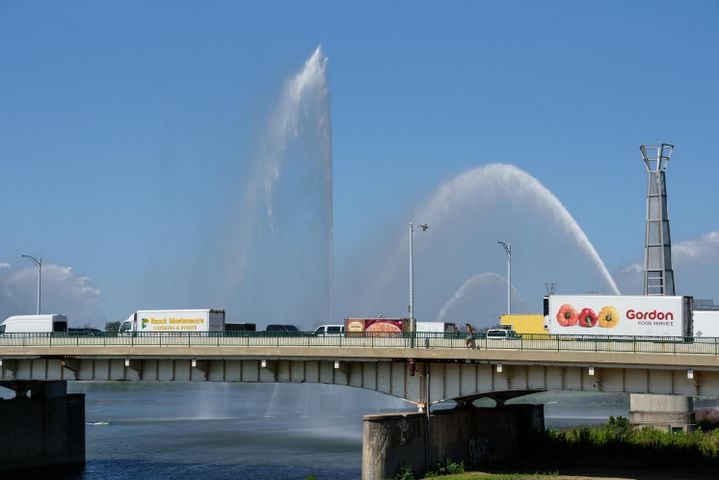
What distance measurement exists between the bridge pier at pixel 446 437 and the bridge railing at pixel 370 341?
150 inches

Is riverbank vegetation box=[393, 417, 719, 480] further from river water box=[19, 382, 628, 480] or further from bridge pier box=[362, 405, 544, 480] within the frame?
river water box=[19, 382, 628, 480]

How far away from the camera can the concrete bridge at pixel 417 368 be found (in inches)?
1855

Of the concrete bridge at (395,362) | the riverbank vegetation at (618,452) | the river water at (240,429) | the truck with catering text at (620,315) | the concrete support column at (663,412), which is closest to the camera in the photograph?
the concrete bridge at (395,362)

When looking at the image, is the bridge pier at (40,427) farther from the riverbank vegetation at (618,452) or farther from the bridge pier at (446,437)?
the riverbank vegetation at (618,452)

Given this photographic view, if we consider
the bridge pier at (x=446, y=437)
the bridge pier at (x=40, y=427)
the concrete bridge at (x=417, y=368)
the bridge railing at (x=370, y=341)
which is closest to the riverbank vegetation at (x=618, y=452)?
the bridge pier at (x=446, y=437)

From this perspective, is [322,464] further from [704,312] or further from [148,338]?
[704,312]

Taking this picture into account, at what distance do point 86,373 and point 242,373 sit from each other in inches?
348

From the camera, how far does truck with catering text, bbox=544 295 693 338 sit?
177 ft

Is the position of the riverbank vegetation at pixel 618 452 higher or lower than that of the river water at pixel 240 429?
higher

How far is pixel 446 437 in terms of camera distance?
5284 centimetres

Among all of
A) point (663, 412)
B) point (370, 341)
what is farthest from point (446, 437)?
point (663, 412)

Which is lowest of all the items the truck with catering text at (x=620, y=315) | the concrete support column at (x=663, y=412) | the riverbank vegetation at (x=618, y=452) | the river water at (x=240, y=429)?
the river water at (x=240, y=429)

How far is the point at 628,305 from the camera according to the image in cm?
5466

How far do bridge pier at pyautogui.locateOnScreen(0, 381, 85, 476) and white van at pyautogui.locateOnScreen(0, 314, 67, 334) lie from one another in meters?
3.66
